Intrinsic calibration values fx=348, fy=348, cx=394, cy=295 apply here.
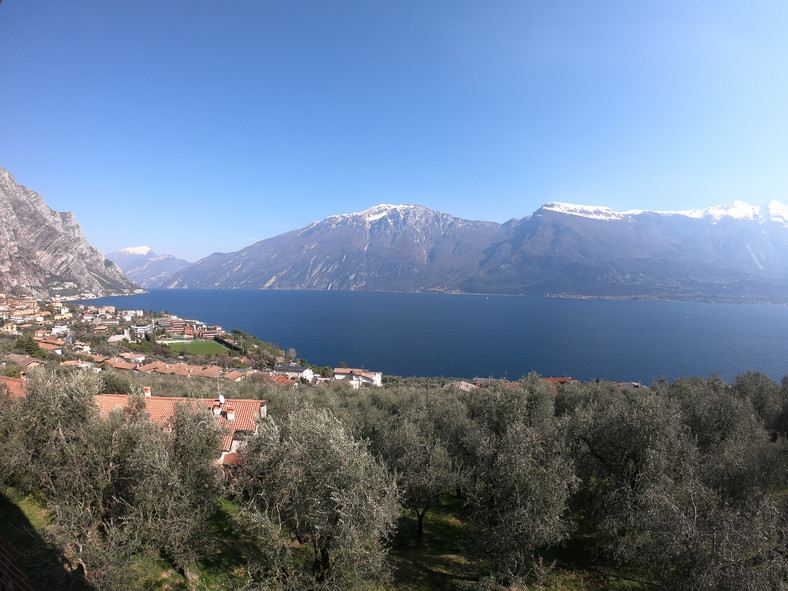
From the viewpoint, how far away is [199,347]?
10044 centimetres

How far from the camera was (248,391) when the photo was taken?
38719 mm

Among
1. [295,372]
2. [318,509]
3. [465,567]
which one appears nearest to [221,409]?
[318,509]

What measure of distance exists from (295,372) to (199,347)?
43596 mm

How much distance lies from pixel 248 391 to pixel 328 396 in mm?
10456

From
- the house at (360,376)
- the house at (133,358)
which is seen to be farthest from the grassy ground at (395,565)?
the house at (133,358)

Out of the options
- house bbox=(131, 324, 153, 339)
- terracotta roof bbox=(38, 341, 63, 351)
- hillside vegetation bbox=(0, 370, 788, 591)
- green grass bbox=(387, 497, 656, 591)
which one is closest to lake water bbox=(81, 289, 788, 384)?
house bbox=(131, 324, 153, 339)

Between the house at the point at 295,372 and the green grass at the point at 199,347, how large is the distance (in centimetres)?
2781

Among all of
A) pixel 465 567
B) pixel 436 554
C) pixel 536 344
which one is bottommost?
pixel 536 344

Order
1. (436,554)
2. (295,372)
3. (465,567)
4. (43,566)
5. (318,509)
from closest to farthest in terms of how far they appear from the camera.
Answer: (318,509) < (43,566) < (465,567) < (436,554) < (295,372)

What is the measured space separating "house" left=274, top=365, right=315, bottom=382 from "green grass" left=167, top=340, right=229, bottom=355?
91.2ft

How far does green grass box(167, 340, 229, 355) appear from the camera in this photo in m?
93.2

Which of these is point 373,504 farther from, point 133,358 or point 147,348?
point 147,348

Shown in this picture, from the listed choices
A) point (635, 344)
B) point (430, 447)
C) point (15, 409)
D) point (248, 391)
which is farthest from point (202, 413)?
point (635, 344)

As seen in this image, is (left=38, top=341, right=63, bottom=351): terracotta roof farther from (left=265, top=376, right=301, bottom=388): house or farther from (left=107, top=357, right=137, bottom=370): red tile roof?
(left=265, top=376, right=301, bottom=388): house
